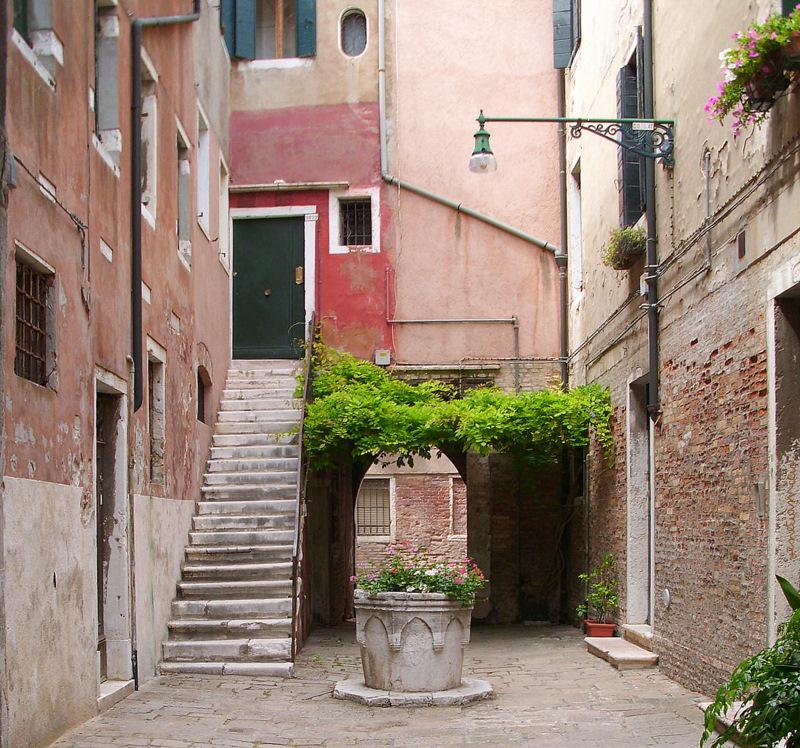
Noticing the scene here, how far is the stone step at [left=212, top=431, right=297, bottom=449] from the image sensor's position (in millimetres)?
13930

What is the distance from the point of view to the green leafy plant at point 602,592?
12133mm

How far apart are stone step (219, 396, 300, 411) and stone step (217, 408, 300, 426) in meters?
0.16

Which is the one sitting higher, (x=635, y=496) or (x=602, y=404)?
(x=602, y=404)

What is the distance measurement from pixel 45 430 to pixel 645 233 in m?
5.84

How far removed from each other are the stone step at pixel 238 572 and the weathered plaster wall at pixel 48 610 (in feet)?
10.9

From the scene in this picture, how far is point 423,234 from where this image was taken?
55.1ft

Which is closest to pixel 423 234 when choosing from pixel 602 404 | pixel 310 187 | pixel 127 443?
pixel 310 187

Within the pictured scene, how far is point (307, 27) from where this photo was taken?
55.7ft

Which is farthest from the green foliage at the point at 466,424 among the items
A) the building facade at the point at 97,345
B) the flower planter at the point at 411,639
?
the flower planter at the point at 411,639

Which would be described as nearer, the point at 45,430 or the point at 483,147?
the point at 45,430

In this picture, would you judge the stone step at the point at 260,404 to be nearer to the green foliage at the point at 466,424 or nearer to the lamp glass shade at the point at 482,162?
the green foliage at the point at 466,424

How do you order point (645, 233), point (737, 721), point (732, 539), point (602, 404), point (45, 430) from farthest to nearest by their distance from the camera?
point (602, 404) → point (645, 233) → point (732, 539) → point (45, 430) → point (737, 721)

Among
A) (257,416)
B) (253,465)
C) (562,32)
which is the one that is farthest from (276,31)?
(253,465)

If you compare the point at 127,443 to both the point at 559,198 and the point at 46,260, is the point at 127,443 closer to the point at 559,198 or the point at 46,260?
the point at 46,260
